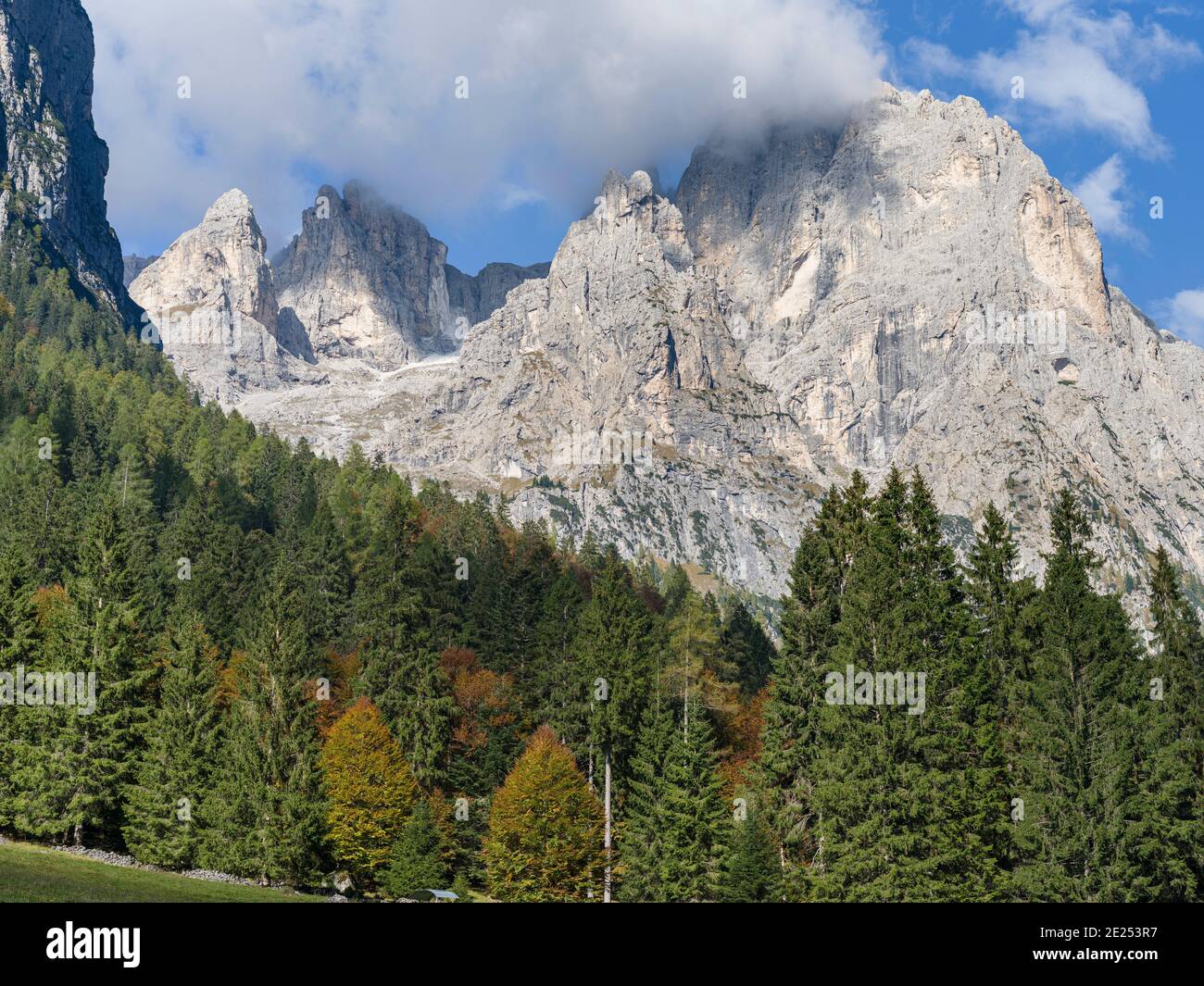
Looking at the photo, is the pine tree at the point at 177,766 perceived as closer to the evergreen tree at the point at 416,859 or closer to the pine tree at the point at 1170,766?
the evergreen tree at the point at 416,859

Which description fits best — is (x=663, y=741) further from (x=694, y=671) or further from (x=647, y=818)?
(x=694, y=671)

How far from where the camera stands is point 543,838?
5406 centimetres

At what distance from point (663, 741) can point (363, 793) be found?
1408cm

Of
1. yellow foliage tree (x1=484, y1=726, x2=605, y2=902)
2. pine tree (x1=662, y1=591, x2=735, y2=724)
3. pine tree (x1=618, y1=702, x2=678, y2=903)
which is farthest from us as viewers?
pine tree (x1=662, y1=591, x2=735, y2=724)

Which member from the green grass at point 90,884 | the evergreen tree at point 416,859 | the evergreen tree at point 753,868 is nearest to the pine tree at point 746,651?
the evergreen tree at point 416,859

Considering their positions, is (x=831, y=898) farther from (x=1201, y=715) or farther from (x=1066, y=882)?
(x=1201, y=715)

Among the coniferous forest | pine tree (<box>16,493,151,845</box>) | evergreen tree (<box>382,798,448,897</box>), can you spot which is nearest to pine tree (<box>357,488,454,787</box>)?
the coniferous forest

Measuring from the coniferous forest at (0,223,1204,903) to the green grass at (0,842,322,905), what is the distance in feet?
21.2

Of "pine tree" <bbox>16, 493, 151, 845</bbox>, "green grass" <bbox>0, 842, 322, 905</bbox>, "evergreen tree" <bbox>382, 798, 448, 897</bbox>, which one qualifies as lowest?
"evergreen tree" <bbox>382, 798, 448, 897</bbox>

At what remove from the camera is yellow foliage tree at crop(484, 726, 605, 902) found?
175 ft

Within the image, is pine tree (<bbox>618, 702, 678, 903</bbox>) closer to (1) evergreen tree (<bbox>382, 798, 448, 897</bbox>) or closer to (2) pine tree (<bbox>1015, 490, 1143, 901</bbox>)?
(1) evergreen tree (<bbox>382, 798, 448, 897</bbox>)

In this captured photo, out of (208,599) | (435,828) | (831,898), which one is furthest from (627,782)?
(208,599)

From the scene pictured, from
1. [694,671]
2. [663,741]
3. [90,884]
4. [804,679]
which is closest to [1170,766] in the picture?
[804,679]

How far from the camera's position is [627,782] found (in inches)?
2280
